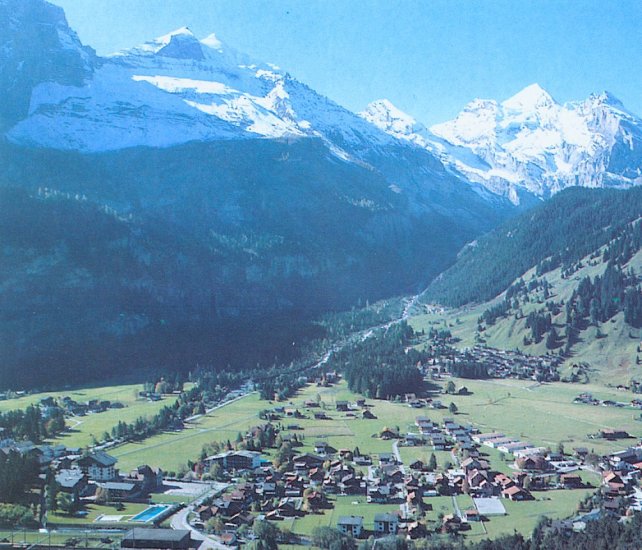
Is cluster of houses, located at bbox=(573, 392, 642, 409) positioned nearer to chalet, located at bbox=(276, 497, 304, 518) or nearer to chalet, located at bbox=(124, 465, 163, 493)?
chalet, located at bbox=(276, 497, 304, 518)

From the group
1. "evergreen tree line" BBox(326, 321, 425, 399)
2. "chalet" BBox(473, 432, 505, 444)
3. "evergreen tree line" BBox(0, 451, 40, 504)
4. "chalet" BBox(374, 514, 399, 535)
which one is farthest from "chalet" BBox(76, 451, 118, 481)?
"evergreen tree line" BBox(326, 321, 425, 399)

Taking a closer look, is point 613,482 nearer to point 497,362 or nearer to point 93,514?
point 93,514

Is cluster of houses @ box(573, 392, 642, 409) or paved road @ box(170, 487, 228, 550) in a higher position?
cluster of houses @ box(573, 392, 642, 409)

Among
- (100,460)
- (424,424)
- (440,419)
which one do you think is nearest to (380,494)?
(100,460)

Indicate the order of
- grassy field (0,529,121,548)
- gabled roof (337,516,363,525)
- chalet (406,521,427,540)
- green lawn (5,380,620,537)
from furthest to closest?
green lawn (5,380,620,537), gabled roof (337,516,363,525), chalet (406,521,427,540), grassy field (0,529,121,548)

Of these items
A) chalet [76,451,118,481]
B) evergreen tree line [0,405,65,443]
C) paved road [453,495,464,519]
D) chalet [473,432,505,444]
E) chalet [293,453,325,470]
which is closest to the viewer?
paved road [453,495,464,519]

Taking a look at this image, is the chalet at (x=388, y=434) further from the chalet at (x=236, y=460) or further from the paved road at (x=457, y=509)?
the paved road at (x=457, y=509)

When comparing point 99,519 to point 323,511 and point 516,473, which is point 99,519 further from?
point 516,473

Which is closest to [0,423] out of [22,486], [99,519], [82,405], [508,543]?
[82,405]
